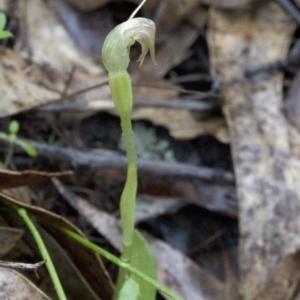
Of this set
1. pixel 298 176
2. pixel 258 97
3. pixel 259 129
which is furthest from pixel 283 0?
pixel 298 176

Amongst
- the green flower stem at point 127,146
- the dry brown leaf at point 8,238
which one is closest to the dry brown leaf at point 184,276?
the green flower stem at point 127,146

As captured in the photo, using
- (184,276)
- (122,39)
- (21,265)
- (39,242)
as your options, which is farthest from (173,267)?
(122,39)

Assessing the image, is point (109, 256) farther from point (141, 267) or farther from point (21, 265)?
point (21, 265)

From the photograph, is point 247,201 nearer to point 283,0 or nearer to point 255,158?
point 255,158

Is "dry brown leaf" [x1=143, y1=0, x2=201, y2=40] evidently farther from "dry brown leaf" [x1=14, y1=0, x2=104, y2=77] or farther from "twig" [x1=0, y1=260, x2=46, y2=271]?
"twig" [x1=0, y1=260, x2=46, y2=271]

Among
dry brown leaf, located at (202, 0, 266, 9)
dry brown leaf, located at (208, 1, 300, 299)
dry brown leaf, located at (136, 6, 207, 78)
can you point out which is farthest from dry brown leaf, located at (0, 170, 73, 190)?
dry brown leaf, located at (202, 0, 266, 9)

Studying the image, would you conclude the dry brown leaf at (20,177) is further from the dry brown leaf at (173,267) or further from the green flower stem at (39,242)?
the dry brown leaf at (173,267)

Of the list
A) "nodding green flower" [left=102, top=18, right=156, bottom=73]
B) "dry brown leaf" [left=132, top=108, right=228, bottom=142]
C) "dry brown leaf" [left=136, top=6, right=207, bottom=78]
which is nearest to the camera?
"nodding green flower" [left=102, top=18, right=156, bottom=73]
